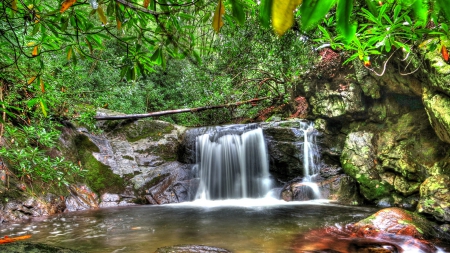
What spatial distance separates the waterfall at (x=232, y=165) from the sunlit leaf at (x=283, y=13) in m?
8.42

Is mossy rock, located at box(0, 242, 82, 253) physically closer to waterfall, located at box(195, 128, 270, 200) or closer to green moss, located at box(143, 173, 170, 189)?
green moss, located at box(143, 173, 170, 189)

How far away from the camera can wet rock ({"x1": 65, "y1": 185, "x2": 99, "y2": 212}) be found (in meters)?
6.46

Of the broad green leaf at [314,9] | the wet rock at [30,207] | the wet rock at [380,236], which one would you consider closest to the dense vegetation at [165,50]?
the broad green leaf at [314,9]

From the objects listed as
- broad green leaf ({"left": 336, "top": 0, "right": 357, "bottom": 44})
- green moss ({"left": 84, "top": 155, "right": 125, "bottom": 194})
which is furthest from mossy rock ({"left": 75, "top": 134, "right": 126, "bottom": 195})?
broad green leaf ({"left": 336, "top": 0, "right": 357, "bottom": 44})

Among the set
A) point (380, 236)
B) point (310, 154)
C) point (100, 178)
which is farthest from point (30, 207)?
point (310, 154)

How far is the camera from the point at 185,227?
185 inches

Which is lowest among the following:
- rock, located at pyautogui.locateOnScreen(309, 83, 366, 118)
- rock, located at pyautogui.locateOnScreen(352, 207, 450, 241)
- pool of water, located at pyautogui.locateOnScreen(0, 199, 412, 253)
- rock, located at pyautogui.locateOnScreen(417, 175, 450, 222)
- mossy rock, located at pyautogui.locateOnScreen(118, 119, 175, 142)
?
pool of water, located at pyautogui.locateOnScreen(0, 199, 412, 253)

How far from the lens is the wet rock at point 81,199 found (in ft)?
21.2

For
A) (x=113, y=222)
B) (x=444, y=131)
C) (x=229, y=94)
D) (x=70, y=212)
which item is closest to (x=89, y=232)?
(x=113, y=222)

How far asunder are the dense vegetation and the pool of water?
941 millimetres

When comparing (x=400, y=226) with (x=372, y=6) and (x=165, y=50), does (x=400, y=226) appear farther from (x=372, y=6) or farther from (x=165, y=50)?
(x=165, y=50)

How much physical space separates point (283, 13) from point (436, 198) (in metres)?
5.63

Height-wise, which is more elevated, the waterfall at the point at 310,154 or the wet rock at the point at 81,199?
the waterfall at the point at 310,154

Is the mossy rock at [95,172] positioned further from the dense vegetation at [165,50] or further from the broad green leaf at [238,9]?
the broad green leaf at [238,9]
